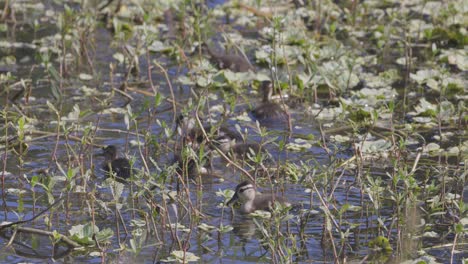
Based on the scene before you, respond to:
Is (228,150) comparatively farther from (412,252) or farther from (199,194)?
(412,252)

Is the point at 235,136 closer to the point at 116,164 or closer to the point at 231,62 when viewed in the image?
the point at 116,164

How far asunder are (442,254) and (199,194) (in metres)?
1.32

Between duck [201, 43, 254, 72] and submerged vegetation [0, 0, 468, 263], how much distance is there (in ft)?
0.07

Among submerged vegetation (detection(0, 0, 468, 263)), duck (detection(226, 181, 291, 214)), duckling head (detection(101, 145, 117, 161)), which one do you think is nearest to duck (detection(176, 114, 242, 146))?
submerged vegetation (detection(0, 0, 468, 263))

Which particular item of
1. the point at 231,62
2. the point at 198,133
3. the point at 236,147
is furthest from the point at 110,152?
the point at 231,62

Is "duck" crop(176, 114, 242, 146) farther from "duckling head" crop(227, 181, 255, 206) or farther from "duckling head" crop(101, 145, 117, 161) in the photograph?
"duckling head" crop(227, 181, 255, 206)

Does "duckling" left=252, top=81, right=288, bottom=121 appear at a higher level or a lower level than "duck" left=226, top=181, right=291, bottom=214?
lower

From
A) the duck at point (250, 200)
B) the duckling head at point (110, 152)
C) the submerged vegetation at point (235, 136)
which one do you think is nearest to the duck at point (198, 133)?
the submerged vegetation at point (235, 136)

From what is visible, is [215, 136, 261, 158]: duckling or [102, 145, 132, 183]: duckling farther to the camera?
[215, 136, 261, 158]: duckling

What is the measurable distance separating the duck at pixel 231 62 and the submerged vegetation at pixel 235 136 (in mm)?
21

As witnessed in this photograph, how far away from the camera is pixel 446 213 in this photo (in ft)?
19.2

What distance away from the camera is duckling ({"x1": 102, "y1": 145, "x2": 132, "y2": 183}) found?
6.66m

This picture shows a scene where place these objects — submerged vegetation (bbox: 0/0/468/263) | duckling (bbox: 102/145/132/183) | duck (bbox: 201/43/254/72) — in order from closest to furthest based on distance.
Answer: submerged vegetation (bbox: 0/0/468/263), duckling (bbox: 102/145/132/183), duck (bbox: 201/43/254/72)

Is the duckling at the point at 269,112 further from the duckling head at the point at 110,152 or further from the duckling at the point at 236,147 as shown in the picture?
the duckling head at the point at 110,152
